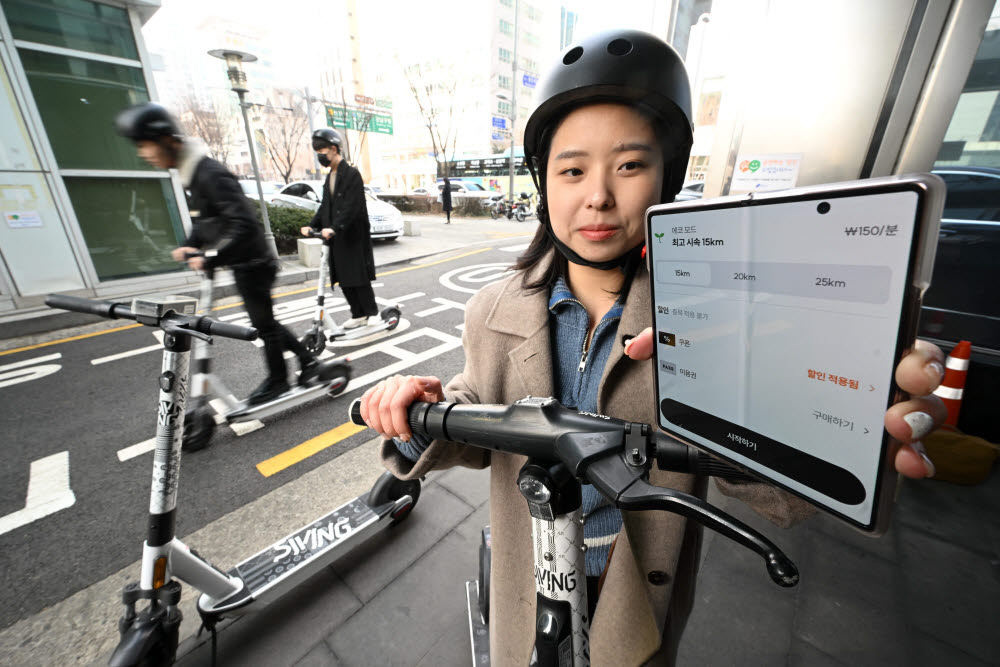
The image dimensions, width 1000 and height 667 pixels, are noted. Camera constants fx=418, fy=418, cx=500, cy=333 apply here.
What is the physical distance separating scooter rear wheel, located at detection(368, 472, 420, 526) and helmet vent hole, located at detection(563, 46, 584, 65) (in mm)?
2109

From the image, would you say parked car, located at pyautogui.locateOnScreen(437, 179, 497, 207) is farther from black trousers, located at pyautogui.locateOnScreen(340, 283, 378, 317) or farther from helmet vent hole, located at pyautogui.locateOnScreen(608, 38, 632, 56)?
helmet vent hole, located at pyautogui.locateOnScreen(608, 38, 632, 56)

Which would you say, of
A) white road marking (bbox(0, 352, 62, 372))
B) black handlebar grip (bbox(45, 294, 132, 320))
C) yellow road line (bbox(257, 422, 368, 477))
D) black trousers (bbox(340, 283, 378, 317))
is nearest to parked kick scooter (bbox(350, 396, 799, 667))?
black handlebar grip (bbox(45, 294, 132, 320))

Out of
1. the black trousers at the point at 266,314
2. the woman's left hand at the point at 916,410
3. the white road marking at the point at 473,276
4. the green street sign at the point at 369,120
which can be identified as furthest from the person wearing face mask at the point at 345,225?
the green street sign at the point at 369,120

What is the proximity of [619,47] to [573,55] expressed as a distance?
127mm

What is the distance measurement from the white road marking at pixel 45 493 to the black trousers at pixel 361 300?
2833 millimetres

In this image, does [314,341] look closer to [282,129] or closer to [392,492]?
[392,492]

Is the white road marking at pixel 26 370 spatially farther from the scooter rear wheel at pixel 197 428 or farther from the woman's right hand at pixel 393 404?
the woman's right hand at pixel 393 404

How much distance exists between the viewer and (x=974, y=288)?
8.86ft

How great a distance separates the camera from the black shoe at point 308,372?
385 cm

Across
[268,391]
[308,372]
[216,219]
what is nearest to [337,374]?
[308,372]

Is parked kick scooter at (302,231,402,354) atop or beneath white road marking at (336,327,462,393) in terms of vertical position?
atop

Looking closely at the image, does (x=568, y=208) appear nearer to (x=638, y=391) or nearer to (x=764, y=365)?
(x=638, y=391)

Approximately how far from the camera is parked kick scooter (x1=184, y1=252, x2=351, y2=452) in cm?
311

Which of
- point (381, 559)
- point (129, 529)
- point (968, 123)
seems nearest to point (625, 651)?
point (381, 559)
